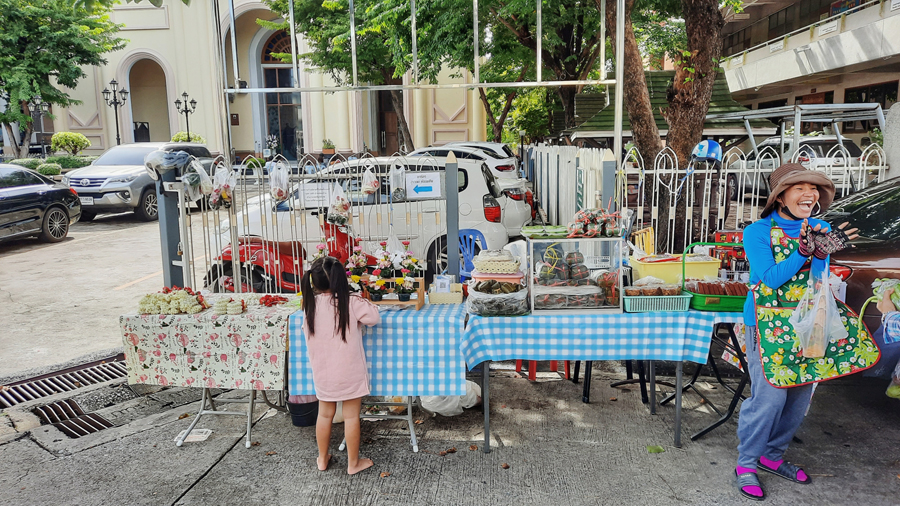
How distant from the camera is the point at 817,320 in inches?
134

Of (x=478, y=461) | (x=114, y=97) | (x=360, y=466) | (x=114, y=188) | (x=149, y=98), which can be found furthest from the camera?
(x=149, y=98)

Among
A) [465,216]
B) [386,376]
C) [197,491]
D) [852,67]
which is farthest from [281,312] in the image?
[852,67]

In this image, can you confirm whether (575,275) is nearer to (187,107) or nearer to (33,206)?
(33,206)

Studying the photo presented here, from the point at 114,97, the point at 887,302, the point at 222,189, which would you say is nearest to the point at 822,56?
the point at 887,302

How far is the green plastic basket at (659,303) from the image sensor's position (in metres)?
4.14

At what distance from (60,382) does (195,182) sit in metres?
2.22

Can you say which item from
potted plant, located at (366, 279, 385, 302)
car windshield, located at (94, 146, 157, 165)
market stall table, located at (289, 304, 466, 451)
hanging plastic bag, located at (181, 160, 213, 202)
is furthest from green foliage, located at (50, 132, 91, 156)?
market stall table, located at (289, 304, 466, 451)

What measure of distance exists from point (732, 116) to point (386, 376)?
7.23 m

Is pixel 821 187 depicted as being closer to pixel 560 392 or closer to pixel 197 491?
pixel 560 392

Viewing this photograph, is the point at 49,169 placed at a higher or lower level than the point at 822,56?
lower

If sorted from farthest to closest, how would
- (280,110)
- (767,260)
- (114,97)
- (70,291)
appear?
(280,110) < (114,97) < (70,291) < (767,260)

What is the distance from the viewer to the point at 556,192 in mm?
11508

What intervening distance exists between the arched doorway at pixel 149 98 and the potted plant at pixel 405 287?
31.1 m

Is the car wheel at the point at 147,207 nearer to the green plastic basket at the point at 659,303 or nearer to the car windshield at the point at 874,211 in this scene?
the green plastic basket at the point at 659,303
